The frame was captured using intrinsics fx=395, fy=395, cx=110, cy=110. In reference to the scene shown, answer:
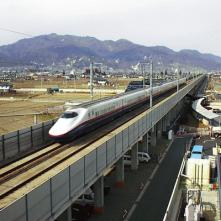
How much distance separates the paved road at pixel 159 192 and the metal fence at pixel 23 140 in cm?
949

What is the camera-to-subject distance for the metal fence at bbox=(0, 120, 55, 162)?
2742 centimetres

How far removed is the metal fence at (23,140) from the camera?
1080 inches

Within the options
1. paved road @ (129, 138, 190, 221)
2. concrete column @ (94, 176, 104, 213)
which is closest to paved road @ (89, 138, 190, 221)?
paved road @ (129, 138, 190, 221)

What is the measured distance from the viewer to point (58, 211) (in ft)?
60.7

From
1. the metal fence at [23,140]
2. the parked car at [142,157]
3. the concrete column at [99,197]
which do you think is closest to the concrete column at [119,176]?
the concrete column at [99,197]

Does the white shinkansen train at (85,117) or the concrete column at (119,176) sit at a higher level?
the white shinkansen train at (85,117)

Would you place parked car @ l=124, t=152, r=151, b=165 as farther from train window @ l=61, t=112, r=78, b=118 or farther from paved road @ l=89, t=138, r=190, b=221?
train window @ l=61, t=112, r=78, b=118

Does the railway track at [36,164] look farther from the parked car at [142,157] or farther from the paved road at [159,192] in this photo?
the parked car at [142,157]

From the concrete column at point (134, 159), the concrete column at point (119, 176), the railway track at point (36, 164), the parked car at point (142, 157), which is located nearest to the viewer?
the railway track at point (36, 164)

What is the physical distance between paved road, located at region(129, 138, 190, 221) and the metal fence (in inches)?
374

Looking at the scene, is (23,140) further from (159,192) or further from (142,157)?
(142,157)

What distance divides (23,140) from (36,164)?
4.61 metres

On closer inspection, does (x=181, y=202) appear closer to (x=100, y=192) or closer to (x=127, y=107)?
(x=100, y=192)

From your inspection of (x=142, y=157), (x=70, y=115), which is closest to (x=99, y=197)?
(x=70, y=115)
